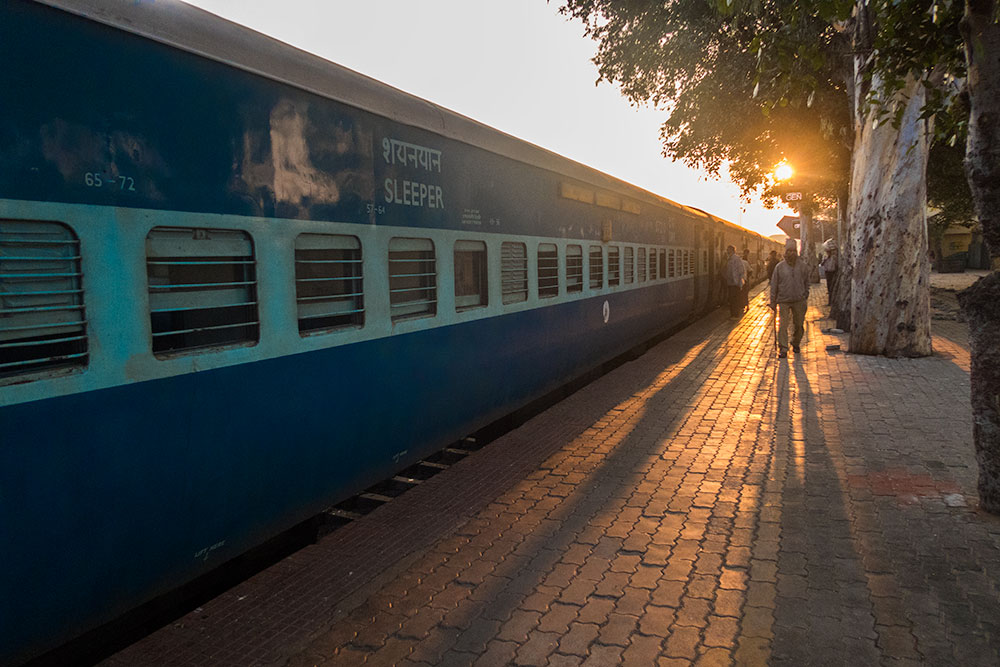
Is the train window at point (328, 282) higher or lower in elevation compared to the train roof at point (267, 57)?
lower

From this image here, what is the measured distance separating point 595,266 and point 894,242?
16.9ft

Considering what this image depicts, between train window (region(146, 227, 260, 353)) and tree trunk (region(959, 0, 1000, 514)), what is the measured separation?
175 inches

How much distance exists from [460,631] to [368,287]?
211 cm

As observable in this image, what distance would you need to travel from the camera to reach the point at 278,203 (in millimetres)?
3668

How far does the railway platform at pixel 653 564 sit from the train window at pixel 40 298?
1.47 m

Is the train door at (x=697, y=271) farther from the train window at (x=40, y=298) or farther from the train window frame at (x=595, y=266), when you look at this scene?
the train window at (x=40, y=298)

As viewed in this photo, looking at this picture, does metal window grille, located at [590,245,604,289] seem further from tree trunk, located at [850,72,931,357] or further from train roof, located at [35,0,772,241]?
tree trunk, located at [850,72,931,357]

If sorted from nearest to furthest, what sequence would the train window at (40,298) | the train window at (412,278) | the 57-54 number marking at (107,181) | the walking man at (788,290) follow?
the train window at (40,298) < the 57-54 number marking at (107,181) < the train window at (412,278) < the walking man at (788,290)

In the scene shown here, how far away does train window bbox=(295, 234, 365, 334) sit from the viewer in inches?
154

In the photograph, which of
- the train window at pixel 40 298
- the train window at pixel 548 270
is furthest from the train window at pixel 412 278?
the train window at pixel 548 270

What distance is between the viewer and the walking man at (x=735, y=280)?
1819 centimetres

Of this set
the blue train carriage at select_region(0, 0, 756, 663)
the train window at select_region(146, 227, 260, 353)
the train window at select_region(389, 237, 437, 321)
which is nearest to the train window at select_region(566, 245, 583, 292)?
the blue train carriage at select_region(0, 0, 756, 663)

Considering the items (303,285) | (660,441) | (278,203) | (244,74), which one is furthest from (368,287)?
(660,441)

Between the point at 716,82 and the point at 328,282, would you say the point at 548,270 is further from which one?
the point at 716,82
